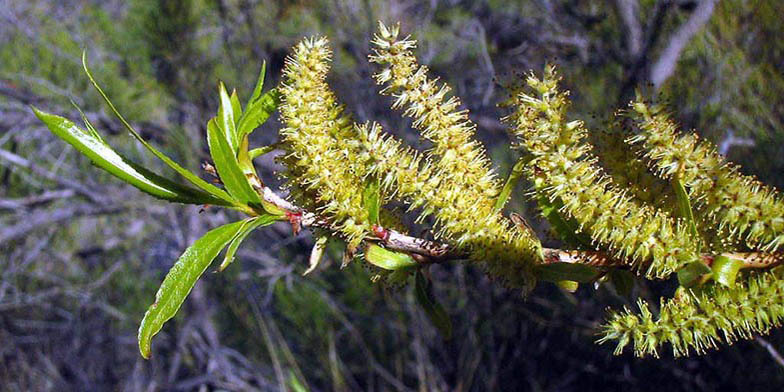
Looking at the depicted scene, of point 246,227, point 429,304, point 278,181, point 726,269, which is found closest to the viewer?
point 726,269

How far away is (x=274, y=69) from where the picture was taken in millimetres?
3945

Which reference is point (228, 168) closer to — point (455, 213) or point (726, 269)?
point (455, 213)

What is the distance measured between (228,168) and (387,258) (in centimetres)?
19

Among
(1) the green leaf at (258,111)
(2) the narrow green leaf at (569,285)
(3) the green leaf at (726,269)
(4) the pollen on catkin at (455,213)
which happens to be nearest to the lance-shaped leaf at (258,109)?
(1) the green leaf at (258,111)

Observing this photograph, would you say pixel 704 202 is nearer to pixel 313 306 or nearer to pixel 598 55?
pixel 313 306

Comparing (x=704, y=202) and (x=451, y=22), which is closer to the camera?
(x=704, y=202)

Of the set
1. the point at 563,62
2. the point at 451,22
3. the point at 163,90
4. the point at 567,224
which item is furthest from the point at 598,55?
the point at 567,224

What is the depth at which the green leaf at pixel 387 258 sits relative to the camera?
70 cm

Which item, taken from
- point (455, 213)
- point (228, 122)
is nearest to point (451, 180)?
point (455, 213)

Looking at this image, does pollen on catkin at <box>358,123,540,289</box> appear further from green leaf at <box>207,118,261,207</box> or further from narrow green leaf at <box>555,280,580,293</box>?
green leaf at <box>207,118,261,207</box>

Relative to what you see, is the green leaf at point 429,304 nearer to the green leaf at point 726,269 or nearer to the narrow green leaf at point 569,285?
the narrow green leaf at point 569,285

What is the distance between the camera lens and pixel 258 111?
2.40 feet

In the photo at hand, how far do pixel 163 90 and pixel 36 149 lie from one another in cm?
73

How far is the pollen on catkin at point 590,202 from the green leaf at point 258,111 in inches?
10.3
